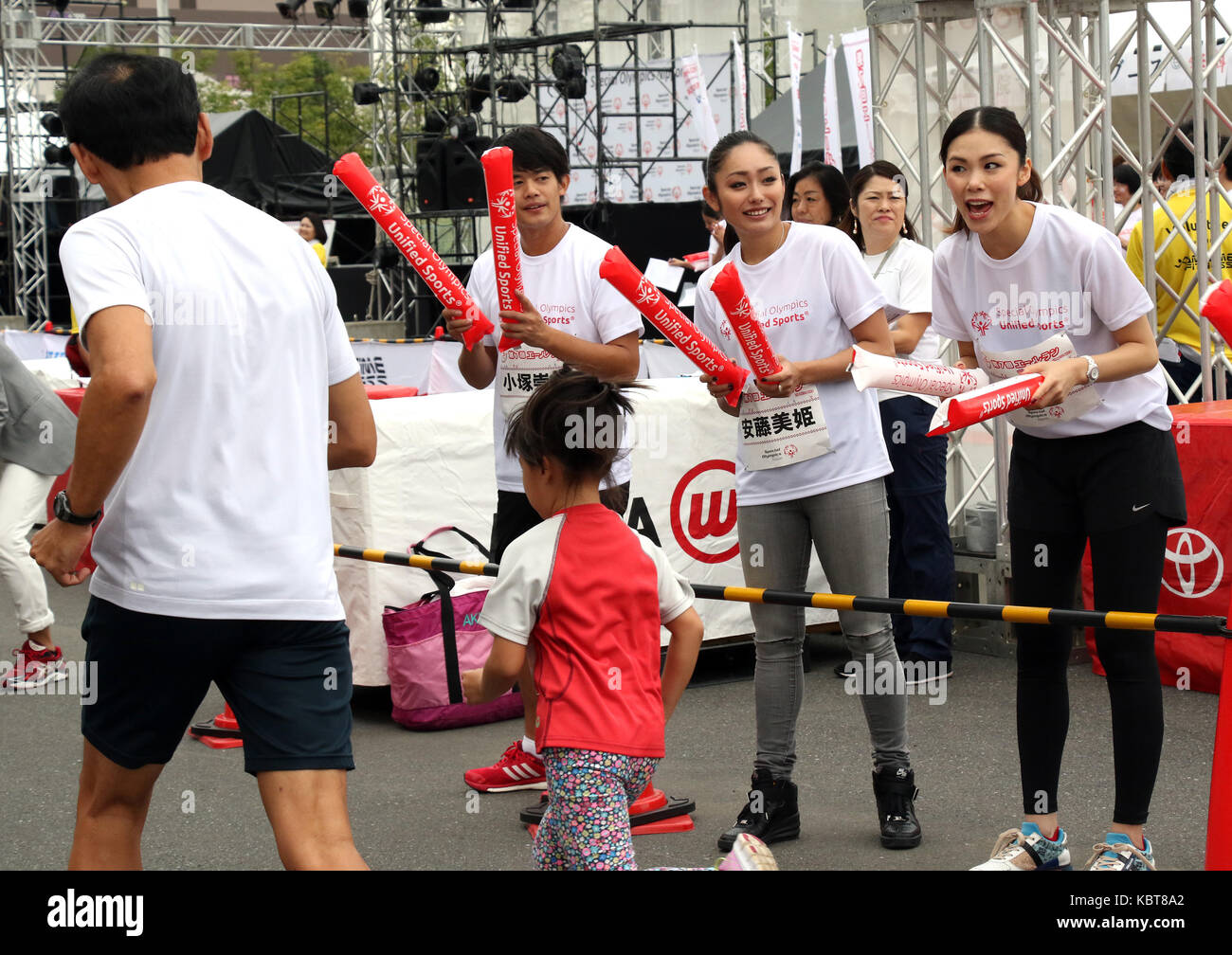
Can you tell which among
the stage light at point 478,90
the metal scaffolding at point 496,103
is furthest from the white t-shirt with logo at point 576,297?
the stage light at point 478,90

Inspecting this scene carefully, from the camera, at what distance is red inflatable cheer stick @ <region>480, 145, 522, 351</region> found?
3648mm

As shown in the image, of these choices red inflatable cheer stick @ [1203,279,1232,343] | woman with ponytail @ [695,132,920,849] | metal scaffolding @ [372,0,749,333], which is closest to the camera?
red inflatable cheer stick @ [1203,279,1232,343]

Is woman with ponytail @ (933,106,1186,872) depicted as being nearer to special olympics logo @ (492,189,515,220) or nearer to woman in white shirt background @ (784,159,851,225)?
special olympics logo @ (492,189,515,220)

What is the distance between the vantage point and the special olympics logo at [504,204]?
12.1 feet

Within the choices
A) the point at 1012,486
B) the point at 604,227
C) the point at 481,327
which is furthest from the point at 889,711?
the point at 604,227

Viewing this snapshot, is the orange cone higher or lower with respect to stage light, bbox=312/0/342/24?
lower

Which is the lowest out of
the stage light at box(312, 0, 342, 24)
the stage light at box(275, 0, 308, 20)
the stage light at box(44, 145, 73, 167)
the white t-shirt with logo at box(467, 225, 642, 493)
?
the white t-shirt with logo at box(467, 225, 642, 493)

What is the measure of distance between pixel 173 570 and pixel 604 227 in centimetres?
1630

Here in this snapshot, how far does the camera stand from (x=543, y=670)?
312 centimetres

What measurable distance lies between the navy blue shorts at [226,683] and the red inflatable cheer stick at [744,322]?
1428mm

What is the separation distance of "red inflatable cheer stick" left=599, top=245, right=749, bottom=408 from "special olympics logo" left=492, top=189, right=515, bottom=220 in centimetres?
27

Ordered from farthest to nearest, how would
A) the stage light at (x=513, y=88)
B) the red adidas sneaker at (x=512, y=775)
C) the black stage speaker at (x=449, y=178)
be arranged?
1. the stage light at (x=513, y=88)
2. the black stage speaker at (x=449, y=178)
3. the red adidas sneaker at (x=512, y=775)

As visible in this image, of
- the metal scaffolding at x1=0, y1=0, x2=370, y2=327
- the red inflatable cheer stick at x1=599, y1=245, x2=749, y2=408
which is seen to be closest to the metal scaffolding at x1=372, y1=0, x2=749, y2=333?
the metal scaffolding at x1=0, y1=0, x2=370, y2=327

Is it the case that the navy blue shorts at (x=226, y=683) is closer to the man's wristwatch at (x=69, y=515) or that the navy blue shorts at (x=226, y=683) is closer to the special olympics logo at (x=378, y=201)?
Answer: the man's wristwatch at (x=69, y=515)
